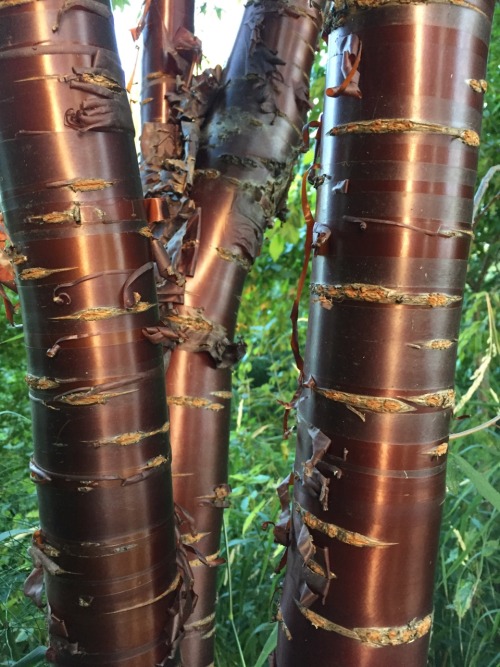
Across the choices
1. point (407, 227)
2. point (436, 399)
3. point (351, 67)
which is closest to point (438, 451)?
point (436, 399)

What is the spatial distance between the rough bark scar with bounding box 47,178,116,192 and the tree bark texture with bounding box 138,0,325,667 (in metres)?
0.19

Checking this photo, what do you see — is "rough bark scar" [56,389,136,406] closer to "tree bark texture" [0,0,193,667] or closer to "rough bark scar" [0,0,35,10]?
"tree bark texture" [0,0,193,667]

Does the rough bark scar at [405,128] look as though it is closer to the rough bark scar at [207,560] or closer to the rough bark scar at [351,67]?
the rough bark scar at [351,67]

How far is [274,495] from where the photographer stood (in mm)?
1391

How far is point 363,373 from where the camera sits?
39cm

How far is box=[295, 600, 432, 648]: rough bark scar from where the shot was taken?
40cm

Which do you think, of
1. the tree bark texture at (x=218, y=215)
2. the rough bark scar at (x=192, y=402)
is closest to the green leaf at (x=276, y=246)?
the tree bark texture at (x=218, y=215)

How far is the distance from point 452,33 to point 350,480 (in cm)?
29

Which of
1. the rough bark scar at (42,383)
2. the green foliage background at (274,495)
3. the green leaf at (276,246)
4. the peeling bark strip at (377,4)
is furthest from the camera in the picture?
the green leaf at (276,246)

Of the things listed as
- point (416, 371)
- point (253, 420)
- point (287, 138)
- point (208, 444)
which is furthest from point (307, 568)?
point (253, 420)

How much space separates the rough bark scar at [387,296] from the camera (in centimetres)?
38

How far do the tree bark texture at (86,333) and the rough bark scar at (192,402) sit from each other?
145 mm

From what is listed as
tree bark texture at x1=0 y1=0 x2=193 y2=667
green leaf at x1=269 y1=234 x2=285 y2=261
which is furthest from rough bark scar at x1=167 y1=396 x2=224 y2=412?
green leaf at x1=269 y1=234 x2=285 y2=261

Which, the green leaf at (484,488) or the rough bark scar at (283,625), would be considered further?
the green leaf at (484,488)
